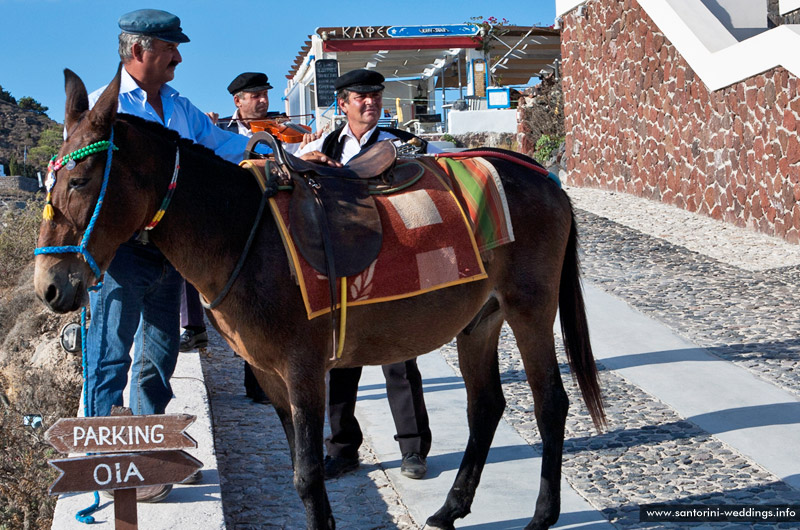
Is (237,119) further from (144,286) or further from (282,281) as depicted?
(282,281)

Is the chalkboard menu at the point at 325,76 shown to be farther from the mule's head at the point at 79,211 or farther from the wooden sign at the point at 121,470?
the wooden sign at the point at 121,470

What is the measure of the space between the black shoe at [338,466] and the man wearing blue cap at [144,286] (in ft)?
3.72

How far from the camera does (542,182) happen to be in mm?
3934

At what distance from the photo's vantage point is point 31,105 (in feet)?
204

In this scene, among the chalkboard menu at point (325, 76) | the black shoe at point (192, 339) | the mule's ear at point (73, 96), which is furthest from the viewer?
the chalkboard menu at point (325, 76)

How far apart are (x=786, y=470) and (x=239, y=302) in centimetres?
299

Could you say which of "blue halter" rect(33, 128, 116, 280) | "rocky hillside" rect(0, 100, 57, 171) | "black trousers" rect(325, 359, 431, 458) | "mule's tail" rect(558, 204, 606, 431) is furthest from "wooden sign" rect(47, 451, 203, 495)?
"rocky hillside" rect(0, 100, 57, 171)

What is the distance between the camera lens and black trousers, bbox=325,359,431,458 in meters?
4.51

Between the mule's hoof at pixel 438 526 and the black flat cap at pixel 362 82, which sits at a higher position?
the black flat cap at pixel 362 82

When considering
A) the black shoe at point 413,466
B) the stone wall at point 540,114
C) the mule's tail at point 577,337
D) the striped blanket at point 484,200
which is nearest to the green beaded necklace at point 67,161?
the striped blanket at point 484,200

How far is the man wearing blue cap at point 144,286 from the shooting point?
135 inches

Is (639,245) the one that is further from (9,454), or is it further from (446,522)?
(9,454)

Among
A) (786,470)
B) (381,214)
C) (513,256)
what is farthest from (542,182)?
(786,470)

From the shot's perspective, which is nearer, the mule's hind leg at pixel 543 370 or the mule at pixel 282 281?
the mule at pixel 282 281
